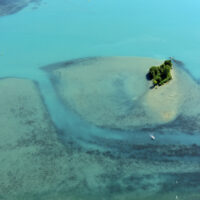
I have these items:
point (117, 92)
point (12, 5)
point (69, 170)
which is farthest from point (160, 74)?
point (12, 5)

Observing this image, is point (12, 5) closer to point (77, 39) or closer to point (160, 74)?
point (77, 39)

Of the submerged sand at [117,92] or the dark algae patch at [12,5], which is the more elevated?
the dark algae patch at [12,5]

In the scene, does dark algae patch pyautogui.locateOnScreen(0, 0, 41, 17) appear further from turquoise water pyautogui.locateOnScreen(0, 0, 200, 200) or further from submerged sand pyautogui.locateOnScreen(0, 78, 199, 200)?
submerged sand pyautogui.locateOnScreen(0, 78, 199, 200)

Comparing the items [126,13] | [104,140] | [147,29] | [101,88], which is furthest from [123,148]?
[126,13]

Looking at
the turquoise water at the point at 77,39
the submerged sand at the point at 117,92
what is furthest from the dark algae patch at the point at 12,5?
the submerged sand at the point at 117,92

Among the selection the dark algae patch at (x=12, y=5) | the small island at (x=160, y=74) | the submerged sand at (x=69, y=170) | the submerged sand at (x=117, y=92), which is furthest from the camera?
the dark algae patch at (x=12, y=5)

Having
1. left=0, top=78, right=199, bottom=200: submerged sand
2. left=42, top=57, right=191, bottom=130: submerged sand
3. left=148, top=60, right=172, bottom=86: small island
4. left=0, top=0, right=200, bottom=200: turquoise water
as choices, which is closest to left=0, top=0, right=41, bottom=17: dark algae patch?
left=0, top=0, right=200, bottom=200: turquoise water

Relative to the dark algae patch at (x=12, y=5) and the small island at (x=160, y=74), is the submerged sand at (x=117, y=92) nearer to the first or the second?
the small island at (x=160, y=74)

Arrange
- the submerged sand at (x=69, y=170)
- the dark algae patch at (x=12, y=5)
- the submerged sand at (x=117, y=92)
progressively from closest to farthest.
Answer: the submerged sand at (x=69, y=170)
the submerged sand at (x=117, y=92)
the dark algae patch at (x=12, y=5)
